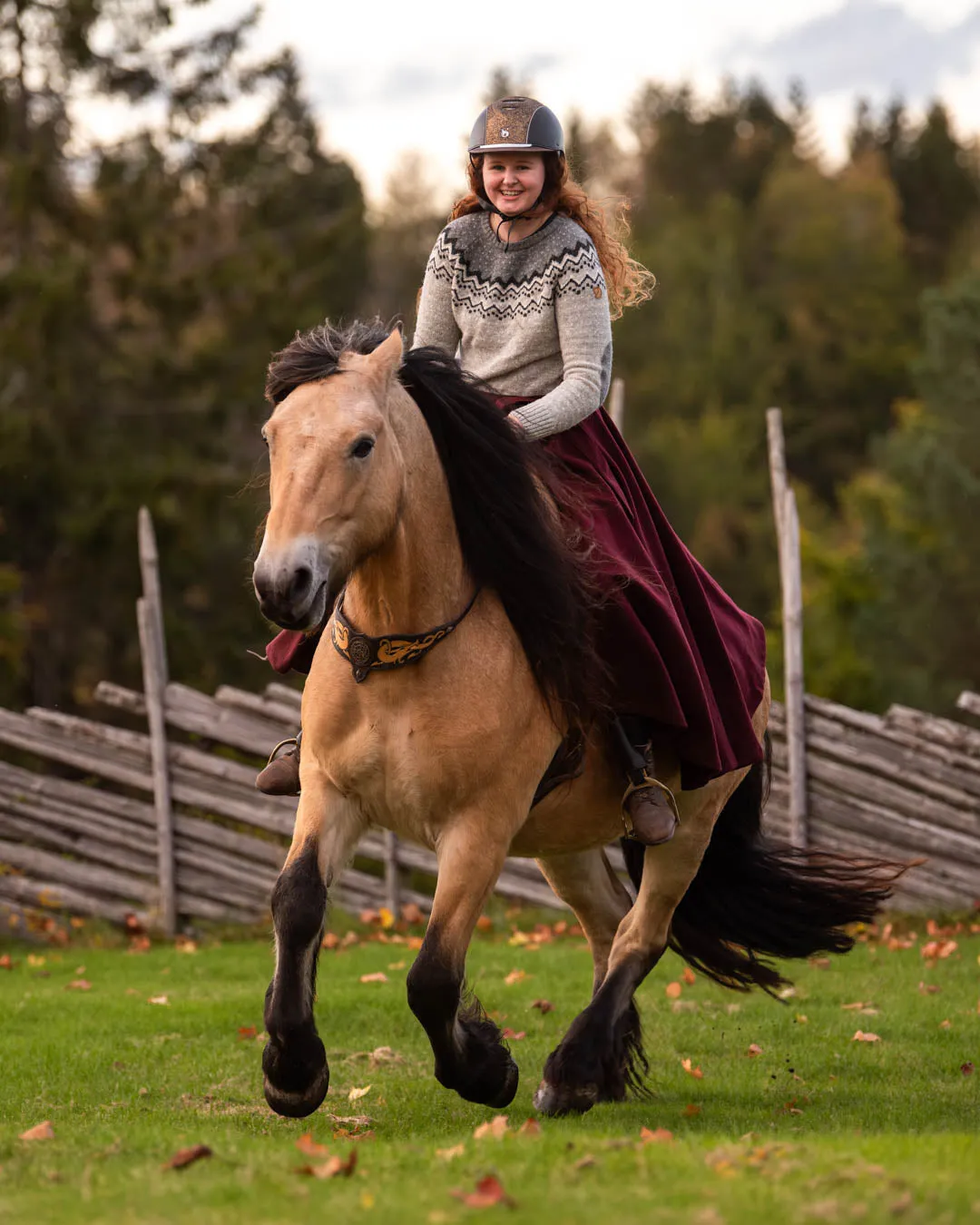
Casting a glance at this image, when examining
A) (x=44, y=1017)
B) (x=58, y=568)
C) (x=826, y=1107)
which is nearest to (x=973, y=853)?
(x=826, y=1107)

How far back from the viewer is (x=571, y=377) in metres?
4.97

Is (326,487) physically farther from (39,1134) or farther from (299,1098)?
(39,1134)

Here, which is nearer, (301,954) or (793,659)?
(301,954)

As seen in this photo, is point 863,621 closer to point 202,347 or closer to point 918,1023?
point 202,347

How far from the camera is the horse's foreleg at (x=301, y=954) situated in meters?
4.43

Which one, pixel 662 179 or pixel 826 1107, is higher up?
pixel 662 179

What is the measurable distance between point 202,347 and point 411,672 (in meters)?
15.8

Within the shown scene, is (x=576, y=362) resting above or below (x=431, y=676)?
above

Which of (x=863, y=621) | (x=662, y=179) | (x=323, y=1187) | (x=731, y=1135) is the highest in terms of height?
(x=662, y=179)

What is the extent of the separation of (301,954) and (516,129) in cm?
262

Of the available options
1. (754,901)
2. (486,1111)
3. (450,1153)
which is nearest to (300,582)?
(450,1153)

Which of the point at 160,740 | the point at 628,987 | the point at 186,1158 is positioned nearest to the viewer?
the point at 186,1158

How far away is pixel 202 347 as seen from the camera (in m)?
19.5

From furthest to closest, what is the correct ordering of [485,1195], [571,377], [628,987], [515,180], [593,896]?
[593,896] → [628,987] → [515,180] → [571,377] → [485,1195]
